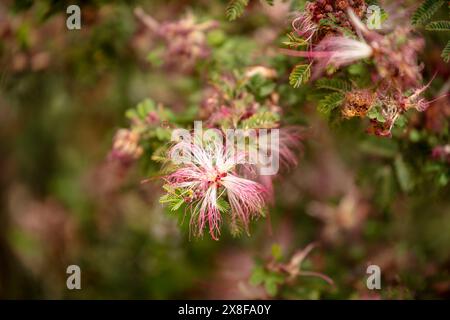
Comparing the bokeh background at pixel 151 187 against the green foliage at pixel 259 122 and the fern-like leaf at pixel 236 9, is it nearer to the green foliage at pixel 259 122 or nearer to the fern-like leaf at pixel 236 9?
the green foliage at pixel 259 122

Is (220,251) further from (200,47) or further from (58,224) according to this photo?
(200,47)

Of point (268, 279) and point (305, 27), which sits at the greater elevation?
point (305, 27)

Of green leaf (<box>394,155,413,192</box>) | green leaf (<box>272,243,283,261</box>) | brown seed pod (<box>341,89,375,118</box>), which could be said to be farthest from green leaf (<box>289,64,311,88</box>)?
green leaf (<box>394,155,413,192</box>)

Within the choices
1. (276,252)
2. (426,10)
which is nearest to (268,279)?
(276,252)

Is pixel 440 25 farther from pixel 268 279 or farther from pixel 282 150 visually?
pixel 268 279

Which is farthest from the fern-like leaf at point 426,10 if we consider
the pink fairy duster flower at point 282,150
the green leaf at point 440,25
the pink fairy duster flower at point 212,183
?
the pink fairy duster flower at point 212,183

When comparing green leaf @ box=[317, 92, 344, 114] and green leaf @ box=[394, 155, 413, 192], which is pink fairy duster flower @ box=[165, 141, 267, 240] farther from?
green leaf @ box=[394, 155, 413, 192]
